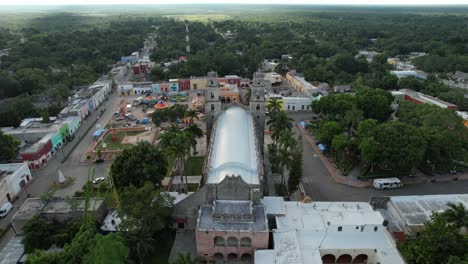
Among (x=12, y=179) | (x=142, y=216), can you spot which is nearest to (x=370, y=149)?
(x=142, y=216)

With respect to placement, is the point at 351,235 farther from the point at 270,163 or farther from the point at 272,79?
the point at 272,79

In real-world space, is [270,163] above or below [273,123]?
below

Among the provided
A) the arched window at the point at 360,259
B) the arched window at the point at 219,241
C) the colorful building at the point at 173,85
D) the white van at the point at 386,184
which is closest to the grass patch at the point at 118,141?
the colorful building at the point at 173,85

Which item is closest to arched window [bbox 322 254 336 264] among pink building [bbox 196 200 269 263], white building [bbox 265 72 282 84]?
pink building [bbox 196 200 269 263]

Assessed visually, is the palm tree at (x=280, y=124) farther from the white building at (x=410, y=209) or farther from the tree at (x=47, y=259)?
the tree at (x=47, y=259)

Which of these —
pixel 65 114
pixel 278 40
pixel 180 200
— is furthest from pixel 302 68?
pixel 180 200
